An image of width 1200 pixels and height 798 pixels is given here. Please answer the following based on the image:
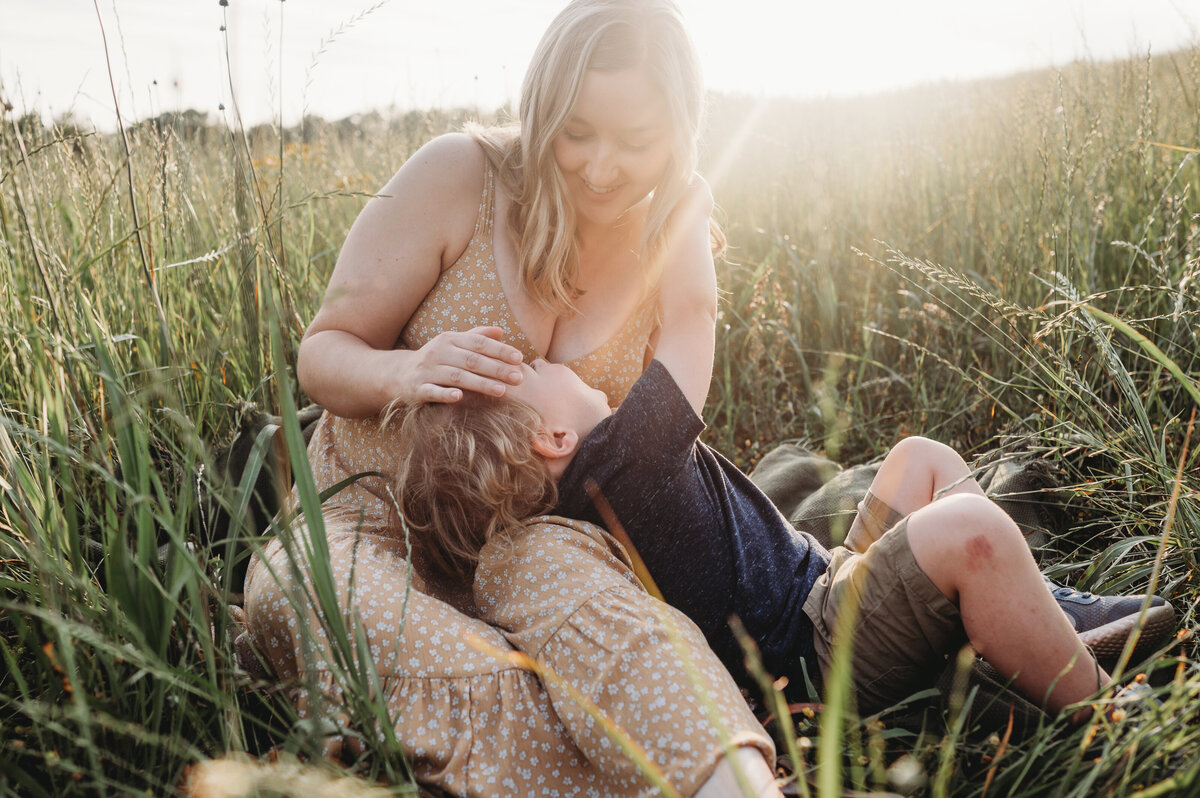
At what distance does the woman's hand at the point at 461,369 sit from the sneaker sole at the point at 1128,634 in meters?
1.20

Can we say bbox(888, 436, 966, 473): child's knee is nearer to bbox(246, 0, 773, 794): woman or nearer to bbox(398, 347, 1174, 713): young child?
bbox(398, 347, 1174, 713): young child

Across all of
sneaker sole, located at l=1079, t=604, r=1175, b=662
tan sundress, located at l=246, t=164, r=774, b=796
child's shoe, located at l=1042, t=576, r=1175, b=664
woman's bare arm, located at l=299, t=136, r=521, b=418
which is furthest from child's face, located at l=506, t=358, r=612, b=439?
sneaker sole, located at l=1079, t=604, r=1175, b=662

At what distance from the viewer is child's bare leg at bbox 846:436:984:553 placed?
1.92 meters

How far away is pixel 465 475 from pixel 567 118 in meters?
0.84

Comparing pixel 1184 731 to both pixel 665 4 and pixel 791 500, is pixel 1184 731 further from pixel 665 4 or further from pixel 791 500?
pixel 665 4

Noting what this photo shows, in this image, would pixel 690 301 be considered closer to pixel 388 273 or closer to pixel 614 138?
pixel 614 138

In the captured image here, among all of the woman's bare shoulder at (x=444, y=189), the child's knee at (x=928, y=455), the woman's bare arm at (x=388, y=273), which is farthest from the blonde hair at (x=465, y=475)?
the child's knee at (x=928, y=455)

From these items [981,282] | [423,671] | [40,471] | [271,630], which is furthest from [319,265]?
[981,282]

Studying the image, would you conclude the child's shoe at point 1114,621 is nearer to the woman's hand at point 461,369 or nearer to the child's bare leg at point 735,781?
the child's bare leg at point 735,781

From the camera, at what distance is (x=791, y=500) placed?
2.51m

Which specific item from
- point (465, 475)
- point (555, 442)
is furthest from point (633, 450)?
point (465, 475)

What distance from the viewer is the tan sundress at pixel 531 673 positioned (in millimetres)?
1215

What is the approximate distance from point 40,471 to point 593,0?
151cm

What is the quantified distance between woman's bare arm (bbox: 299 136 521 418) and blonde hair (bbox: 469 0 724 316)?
0.42ft
